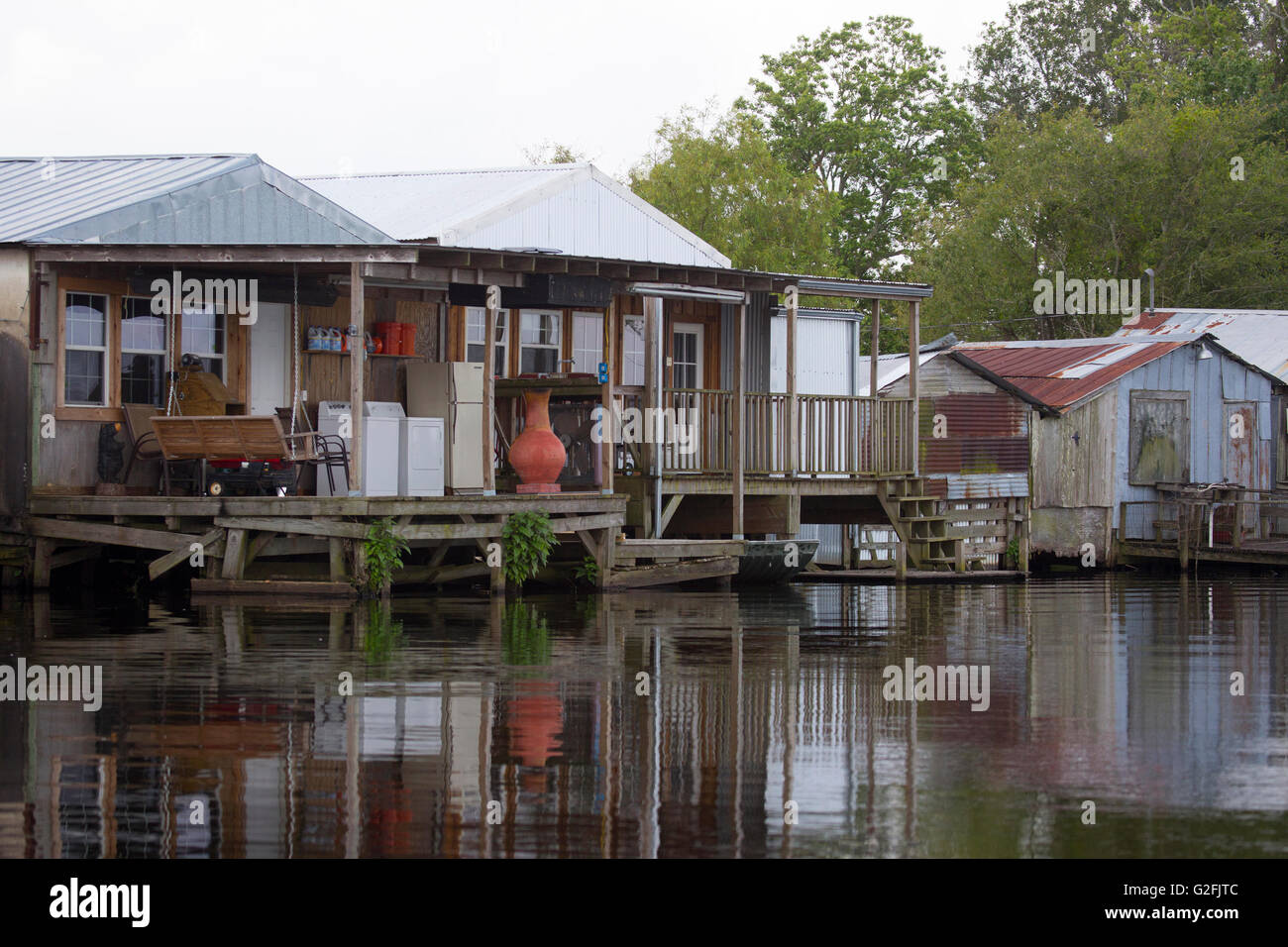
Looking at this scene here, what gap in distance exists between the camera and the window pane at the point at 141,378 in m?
20.6

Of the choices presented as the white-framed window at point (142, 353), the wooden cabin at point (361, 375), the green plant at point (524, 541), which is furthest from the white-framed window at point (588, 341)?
the white-framed window at point (142, 353)

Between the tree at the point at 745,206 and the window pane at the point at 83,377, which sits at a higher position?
the tree at the point at 745,206

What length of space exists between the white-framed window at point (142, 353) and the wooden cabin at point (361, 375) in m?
0.02

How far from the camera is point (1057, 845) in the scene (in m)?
7.37

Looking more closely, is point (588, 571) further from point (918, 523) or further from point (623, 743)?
point (623, 743)

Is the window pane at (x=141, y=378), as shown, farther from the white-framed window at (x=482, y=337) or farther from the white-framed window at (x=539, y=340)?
the white-framed window at (x=539, y=340)

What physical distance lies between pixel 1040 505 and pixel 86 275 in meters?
19.7

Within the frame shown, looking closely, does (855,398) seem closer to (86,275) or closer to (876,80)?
(86,275)

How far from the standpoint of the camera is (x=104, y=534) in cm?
1912

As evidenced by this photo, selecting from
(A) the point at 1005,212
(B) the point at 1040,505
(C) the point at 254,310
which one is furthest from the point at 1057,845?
(A) the point at 1005,212

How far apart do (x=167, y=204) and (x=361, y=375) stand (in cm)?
434

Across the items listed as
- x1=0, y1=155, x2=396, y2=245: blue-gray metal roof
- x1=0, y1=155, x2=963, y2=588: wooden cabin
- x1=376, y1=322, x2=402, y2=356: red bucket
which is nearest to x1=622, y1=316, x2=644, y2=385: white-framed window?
x1=0, y1=155, x2=963, y2=588: wooden cabin

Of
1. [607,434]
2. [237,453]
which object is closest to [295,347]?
[237,453]
